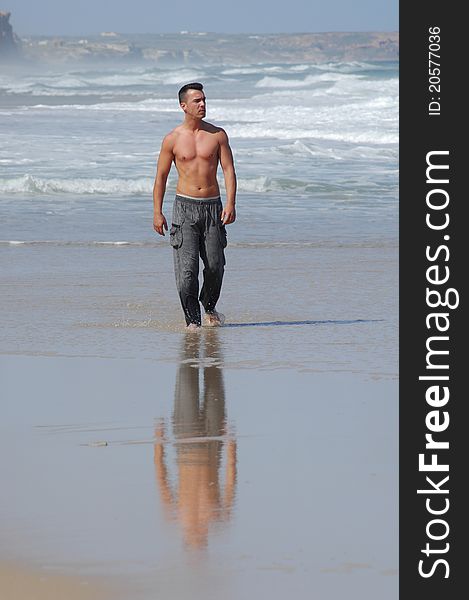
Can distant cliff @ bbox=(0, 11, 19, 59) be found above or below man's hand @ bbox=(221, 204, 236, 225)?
above

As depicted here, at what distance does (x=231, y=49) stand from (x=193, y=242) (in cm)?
12212

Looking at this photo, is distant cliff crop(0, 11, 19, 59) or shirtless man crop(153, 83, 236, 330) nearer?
shirtless man crop(153, 83, 236, 330)

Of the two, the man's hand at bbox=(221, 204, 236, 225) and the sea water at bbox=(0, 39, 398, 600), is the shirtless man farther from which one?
the sea water at bbox=(0, 39, 398, 600)

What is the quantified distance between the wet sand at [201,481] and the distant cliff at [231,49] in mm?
116705

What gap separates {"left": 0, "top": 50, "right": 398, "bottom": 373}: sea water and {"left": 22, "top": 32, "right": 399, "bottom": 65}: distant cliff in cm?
9870

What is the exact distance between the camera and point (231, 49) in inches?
5022

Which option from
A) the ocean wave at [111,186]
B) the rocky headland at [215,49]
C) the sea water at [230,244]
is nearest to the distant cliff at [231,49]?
the rocky headland at [215,49]

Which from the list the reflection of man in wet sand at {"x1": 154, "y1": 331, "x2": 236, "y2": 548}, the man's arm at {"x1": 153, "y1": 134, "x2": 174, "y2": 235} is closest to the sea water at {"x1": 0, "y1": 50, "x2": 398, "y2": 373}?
the man's arm at {"x1": 153, "y1": 134, "x2": 174, "y2": 235}

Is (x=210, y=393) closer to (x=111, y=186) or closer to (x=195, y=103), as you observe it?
(x=195, y=103)

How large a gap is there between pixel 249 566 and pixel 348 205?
37.1 feet

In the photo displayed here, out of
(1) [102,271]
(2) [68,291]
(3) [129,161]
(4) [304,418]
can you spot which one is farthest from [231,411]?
(3) [129,161]

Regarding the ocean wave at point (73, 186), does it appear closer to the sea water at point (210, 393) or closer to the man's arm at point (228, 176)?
the sea water at point (210, 393)

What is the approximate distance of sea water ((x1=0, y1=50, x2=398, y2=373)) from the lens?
302 inches

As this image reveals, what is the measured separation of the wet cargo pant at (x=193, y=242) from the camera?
25.4 feet
